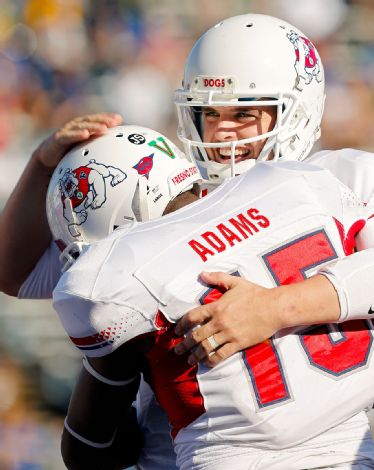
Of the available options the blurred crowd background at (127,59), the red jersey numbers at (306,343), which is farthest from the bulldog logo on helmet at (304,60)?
the blurred crowd background at (127,59)

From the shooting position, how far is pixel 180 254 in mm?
1818

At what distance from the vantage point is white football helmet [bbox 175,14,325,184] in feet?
8.98

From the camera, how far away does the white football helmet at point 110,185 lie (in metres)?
2.10

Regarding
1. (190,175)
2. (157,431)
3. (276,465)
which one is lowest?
(157,431)

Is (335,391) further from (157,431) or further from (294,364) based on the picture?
(157,431)

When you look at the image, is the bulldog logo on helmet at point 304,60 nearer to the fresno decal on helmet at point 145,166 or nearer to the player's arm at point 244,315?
the fresno decal on helmet at point 145,166

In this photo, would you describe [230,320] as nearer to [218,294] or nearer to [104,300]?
[218,294]

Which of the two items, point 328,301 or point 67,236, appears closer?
point 328,301

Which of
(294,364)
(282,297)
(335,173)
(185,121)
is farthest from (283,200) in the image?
(185,121)

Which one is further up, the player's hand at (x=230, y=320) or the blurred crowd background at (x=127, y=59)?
the player's hand at (x=230, y=320)

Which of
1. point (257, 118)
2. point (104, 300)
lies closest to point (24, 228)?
point (257, 118)

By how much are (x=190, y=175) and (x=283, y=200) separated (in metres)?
0.35

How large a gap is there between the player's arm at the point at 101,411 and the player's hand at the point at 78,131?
22.3 inches

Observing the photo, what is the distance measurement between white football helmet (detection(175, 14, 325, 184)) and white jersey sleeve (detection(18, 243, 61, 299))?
0.54 meters
